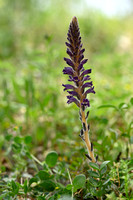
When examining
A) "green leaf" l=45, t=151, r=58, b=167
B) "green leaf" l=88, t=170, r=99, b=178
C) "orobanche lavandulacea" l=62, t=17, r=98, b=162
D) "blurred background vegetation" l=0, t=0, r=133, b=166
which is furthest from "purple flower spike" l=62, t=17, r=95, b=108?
"blurred background vegetation" l=0, t=0, r=133, b=166

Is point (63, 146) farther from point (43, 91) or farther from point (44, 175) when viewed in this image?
point (43, 91)

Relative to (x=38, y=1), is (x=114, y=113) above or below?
below

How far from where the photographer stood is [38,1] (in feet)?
28.6

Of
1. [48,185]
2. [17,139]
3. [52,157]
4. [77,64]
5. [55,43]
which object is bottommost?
[48,185]

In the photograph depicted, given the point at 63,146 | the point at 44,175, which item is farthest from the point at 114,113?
the point at 44,175

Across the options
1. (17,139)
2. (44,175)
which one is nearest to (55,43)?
(17,139)

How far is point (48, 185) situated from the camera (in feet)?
5.61

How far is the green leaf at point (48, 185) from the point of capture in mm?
1698

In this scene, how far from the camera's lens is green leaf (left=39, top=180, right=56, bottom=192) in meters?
1.70

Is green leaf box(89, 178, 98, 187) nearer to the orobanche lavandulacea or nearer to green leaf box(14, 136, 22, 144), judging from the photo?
the orobanche lavandulacea

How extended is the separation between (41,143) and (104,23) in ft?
21.5

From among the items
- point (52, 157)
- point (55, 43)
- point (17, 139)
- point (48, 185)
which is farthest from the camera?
point (55, 43)

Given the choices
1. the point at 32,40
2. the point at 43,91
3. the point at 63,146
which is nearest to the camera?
the point at 63,146

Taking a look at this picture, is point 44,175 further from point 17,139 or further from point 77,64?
point 77,64
